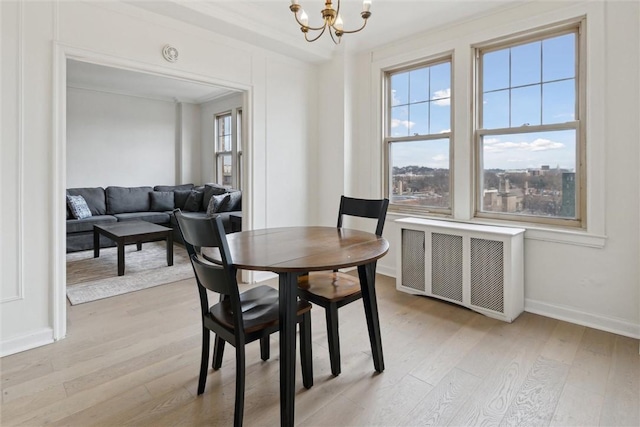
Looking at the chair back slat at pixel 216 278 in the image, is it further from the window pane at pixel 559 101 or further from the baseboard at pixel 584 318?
the window pane at pixel 559 101

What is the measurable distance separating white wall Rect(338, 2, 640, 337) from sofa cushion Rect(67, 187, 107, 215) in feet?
19.4

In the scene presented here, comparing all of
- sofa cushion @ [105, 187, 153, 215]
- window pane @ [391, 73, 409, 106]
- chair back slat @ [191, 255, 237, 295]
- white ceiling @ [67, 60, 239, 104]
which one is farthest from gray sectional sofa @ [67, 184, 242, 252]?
chair back slat @ [191, 255, 237, 295]

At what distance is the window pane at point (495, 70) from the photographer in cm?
310

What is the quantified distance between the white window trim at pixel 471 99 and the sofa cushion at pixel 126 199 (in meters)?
4.48

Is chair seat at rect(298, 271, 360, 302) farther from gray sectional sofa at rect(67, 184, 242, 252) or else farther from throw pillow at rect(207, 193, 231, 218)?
throw pillow at rect(207, 193, 231, 218)

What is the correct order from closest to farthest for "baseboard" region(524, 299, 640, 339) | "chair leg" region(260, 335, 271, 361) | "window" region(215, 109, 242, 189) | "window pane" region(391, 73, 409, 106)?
1. "chair leg" region(260, 335, 271, 361)
2. "baseboard" region(524, 299, 640, 339)
3. "window pane" region(391, 73, 409, 106)
4. "window" region(215, 109, 242, 189)

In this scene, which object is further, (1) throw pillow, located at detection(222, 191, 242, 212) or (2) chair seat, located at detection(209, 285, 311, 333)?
(1) throw pillow, located at detection(222, 191, 242, 212)

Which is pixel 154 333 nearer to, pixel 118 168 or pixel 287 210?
pixel 287 210

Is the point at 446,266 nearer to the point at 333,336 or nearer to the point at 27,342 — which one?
the point at 333,336

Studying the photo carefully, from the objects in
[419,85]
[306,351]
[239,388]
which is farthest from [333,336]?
[419,85]

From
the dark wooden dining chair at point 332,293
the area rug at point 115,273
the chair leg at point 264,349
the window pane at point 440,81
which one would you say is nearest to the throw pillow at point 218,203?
the area rug at point 115,273

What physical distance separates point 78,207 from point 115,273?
188 cm

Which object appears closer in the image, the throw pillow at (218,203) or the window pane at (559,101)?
the window pane at (559,101)

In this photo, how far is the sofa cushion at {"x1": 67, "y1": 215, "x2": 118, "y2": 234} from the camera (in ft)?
16.3
